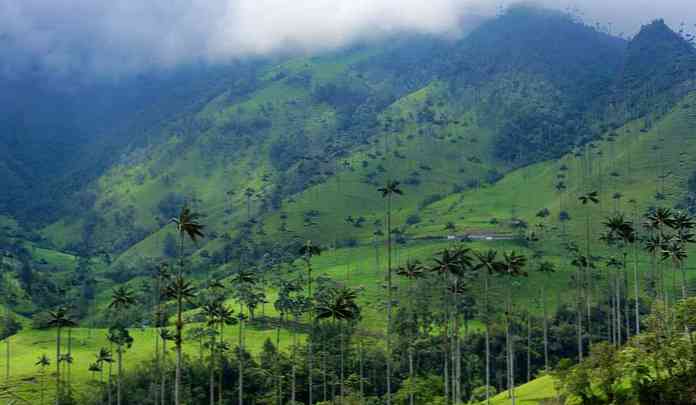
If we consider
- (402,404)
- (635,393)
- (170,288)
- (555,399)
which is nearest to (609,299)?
(402,404)

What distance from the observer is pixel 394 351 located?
550ft

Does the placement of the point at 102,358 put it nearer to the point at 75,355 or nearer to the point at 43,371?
the point at 43,371

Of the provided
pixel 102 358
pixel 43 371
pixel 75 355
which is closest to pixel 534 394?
pixel 102 358

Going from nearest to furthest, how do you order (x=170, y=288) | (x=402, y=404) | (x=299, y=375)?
1. (x=170, y=288)
2. (x=402, y=404)
3. (x=299, y=375)

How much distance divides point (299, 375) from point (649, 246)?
80.0 m

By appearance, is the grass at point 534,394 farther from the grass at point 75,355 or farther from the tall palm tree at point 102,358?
the grass at point 75,355

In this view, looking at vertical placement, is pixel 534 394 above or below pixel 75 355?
above

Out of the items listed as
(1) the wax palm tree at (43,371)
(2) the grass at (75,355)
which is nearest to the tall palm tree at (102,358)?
(2) the grass at (75,355)

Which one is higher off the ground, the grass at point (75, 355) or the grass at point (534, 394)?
the grass at point (534, 394)

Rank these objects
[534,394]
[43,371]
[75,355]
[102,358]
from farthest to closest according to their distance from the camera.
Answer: [75,355] < [43,371] < [102,358] < [534,394]

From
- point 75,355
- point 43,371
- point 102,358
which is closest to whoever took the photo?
point 102,358

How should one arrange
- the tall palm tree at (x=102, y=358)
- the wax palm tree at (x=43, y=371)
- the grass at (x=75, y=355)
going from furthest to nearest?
the grass at (x=75, y=355)
the wax palm tree at (x=43, y=371)
the tall palm tree at (x=102, y=358)

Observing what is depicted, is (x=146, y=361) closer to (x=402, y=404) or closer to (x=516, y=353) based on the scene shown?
(x=402, y=404)

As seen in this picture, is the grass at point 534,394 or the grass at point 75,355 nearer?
the grass at point 534,394
